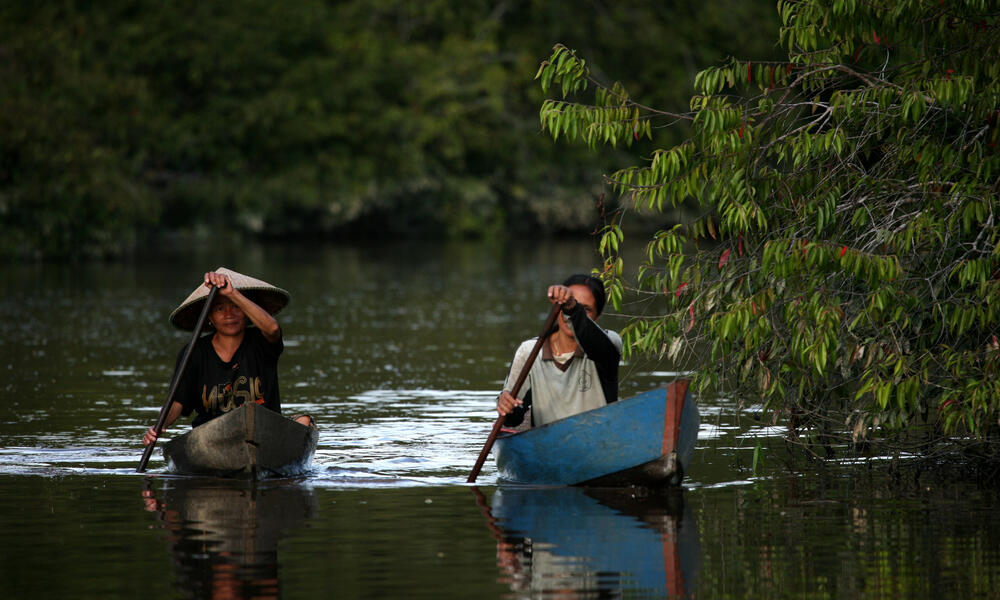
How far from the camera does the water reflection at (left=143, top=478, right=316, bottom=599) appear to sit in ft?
28.2

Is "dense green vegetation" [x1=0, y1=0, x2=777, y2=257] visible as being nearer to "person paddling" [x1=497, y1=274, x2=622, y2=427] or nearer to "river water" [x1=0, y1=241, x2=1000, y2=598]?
"river water" [x1=0, y1=241, x2=1000, y2=598]

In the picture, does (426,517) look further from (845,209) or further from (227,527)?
(845,209)

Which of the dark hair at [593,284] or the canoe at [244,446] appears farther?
the canoe at [244,446]

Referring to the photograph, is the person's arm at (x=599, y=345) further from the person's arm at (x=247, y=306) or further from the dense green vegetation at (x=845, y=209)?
the person's arm at (x=247, y=306)

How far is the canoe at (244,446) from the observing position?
38.3ft

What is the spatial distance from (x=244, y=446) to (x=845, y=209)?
14.2ft

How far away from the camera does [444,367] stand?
67.6 ft

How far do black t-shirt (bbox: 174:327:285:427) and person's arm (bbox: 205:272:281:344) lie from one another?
0.25 meters

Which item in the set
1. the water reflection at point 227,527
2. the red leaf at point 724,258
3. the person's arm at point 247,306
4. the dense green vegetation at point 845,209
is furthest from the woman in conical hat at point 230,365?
the red leaf at point 724,258

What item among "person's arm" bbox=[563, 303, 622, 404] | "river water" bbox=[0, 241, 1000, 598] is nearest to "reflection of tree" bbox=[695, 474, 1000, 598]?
"river water" bbox=[0, 241, 1000, 598]

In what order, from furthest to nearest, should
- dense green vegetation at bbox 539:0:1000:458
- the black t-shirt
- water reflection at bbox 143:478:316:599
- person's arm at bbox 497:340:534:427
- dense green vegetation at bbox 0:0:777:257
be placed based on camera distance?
dense green vegetation at bbox 0:0:777:257, the black t-shirt, person's arm at bbox 497:340:534:427, dense green vegetation at bbox 539:0:1000:458, water reflection at bbox 143:478:316:599

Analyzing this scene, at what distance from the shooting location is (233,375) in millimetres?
12094

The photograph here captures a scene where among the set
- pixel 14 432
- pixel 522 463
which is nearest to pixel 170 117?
pixel 14 432

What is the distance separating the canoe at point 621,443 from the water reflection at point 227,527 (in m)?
1.57
